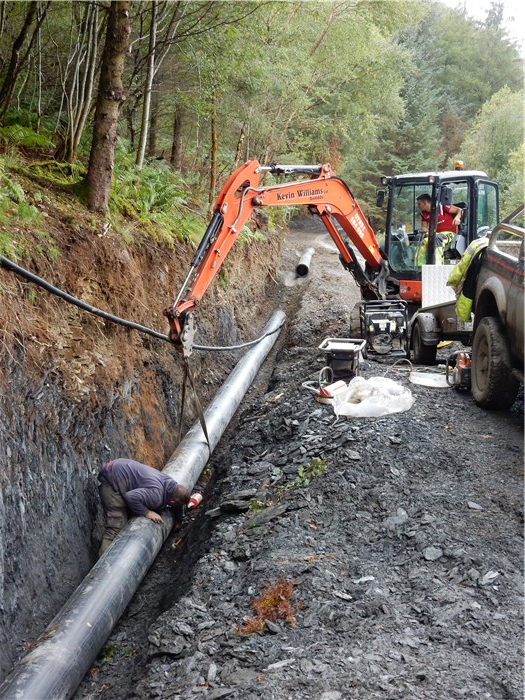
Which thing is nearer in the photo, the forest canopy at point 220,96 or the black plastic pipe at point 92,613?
the black plastic pipe at point 92,613

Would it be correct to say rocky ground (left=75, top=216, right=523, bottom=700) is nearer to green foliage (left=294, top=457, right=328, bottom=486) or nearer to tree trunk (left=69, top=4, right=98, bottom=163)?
green foliage (left=294, top=457, right=328, bottom=486)

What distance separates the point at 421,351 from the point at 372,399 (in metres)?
2.83

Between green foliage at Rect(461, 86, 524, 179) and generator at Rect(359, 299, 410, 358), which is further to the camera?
green foliage at Rect(461, 86, 524, 179)

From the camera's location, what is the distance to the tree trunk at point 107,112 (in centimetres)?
787

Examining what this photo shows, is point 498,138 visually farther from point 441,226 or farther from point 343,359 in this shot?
point 343,359

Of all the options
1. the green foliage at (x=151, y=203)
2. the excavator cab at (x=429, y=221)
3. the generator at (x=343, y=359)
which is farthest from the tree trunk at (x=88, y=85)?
the excavator cab at (x=429, y=221)

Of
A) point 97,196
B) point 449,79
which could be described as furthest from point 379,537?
point 449,79

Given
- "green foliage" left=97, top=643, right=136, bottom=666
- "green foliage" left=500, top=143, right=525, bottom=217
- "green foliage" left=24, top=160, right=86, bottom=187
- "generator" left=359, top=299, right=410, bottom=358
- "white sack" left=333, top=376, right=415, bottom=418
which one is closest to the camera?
"green foliage" left=97, top=643, right=136, bottom=666

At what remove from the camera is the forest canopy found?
877 centimetres

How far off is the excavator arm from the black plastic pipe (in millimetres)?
1780

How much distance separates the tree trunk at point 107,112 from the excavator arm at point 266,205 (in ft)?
5.42

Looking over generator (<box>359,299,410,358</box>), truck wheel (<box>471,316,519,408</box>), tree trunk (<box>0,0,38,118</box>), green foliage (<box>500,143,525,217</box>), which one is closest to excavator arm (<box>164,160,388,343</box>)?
generator (<box>359,299,410,358</box>)

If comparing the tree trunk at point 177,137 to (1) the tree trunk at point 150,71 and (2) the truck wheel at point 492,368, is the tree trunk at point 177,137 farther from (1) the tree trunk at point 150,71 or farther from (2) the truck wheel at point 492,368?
(2) the truck wheel at point 492,368

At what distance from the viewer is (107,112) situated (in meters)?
8.06
